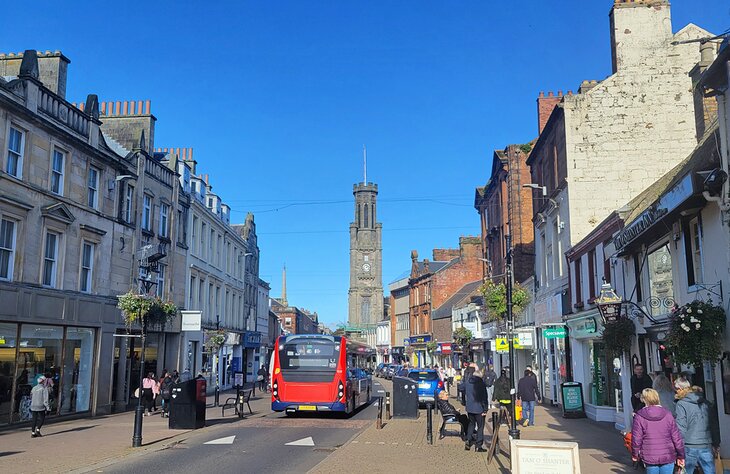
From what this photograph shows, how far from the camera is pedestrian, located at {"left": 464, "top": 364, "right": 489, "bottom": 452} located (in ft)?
49.1

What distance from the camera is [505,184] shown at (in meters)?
39.2

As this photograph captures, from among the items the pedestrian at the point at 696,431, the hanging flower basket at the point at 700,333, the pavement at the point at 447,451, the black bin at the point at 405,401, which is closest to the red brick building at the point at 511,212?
the black bin at the point at 405,401

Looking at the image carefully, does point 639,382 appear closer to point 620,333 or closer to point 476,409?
point 620,333

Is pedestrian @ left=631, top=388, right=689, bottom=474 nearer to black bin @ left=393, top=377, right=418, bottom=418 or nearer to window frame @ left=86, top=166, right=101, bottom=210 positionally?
black bin @ left=393, top=377, right=418, bottom=418

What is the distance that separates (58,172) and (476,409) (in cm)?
1616

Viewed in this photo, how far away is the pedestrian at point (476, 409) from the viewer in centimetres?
1496

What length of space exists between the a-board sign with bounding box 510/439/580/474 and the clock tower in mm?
127232

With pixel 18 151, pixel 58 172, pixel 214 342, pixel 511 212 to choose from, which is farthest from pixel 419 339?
pixel 18 151

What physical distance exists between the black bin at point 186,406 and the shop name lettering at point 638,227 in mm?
12333

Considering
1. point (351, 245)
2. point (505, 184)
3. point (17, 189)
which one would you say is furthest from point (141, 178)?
point (351, 245)

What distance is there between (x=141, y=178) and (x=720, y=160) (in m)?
23.4

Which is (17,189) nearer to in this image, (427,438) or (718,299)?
(427,438)

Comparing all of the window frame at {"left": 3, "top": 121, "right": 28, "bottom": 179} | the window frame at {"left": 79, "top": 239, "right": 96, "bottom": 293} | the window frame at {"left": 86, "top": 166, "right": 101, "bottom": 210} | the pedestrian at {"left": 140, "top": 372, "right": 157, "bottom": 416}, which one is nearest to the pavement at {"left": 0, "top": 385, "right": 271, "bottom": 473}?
the pedestrian at {"left": 140, "top": 372, "right": 157, "bottom": 416}

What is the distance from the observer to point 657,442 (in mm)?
7918
